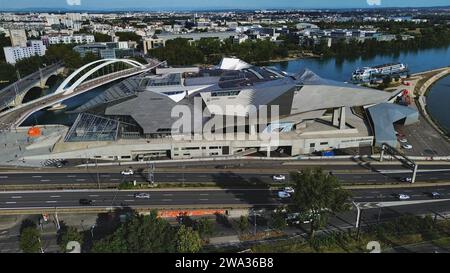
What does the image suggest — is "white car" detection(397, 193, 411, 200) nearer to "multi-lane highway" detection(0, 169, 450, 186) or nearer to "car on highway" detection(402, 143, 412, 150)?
"multi-lane highway" detection(0, 169, 450, 186)

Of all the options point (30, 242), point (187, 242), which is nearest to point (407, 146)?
point (187, 242)

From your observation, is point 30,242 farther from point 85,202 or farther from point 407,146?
point 407,146

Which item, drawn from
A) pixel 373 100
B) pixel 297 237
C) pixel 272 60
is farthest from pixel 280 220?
pixel 272 60

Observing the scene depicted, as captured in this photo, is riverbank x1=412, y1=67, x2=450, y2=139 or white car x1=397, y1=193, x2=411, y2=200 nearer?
white car x1=397, y1=193, x2=411, y2=200

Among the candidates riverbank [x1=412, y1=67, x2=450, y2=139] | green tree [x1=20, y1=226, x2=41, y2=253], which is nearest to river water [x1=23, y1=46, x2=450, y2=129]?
riverbank [x1=412, y1=67, x2=450, y2=139]
